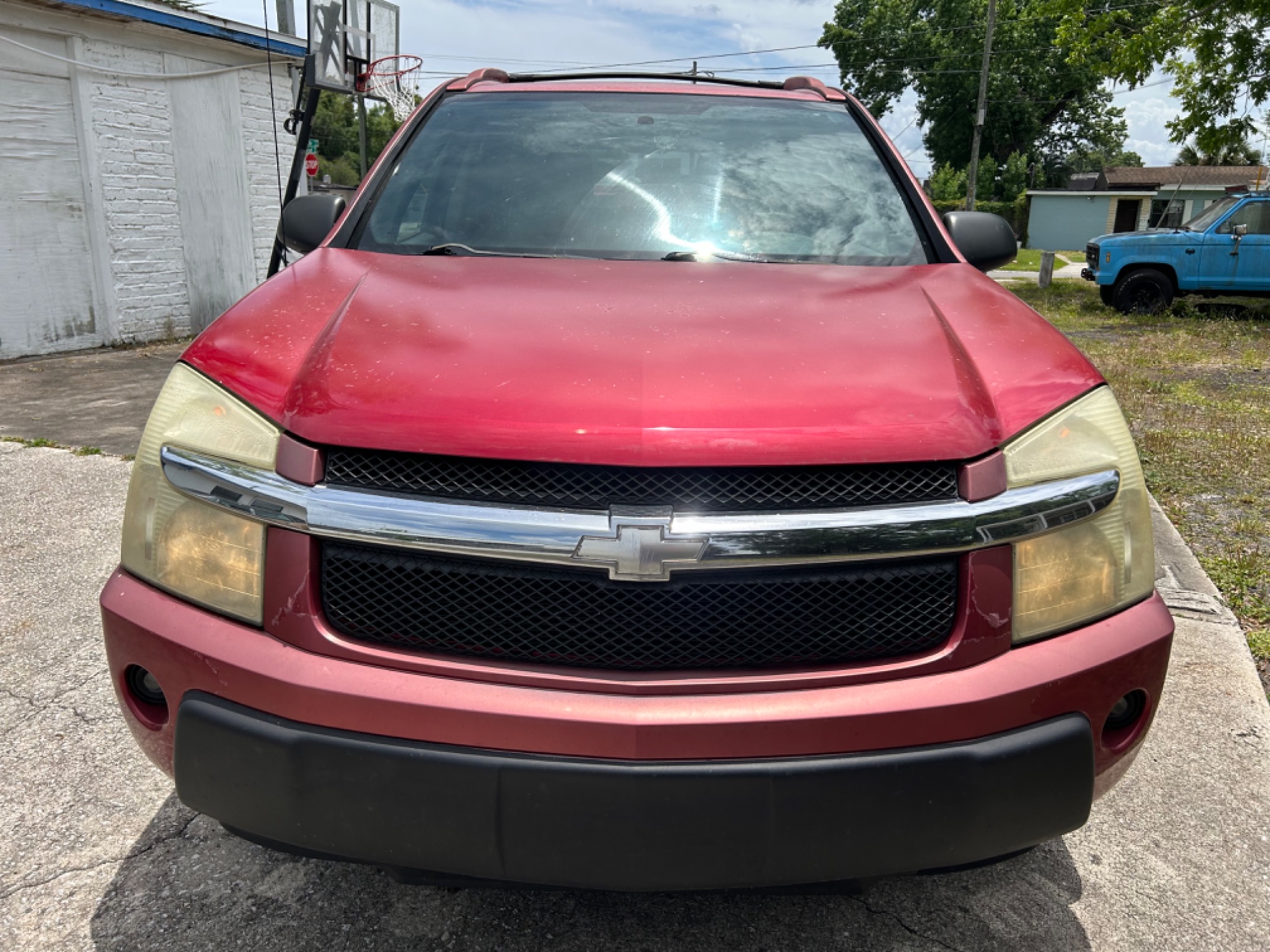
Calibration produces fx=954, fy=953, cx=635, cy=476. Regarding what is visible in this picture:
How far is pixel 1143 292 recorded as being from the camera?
611 inches

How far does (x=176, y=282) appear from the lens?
10.8 metres

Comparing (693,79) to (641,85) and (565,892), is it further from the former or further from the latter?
(565,892)

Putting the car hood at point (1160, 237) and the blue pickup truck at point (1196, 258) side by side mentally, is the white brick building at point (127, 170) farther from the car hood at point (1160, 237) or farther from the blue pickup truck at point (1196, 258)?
the blue pickup truck at point (1196, 258)

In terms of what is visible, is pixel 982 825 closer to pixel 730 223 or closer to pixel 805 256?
pixel 805 256

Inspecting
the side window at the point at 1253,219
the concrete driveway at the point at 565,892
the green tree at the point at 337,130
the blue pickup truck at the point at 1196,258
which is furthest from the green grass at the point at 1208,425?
the green tree at the point at 337,130

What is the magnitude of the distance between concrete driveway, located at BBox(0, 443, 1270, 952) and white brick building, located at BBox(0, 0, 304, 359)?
286 inches

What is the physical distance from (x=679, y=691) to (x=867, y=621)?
0.33 meters

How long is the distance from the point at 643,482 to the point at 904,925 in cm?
120

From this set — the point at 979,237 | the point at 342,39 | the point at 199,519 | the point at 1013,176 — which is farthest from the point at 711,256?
the point at 1013,176

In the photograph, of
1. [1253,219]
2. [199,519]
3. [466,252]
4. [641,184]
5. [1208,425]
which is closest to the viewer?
[199,519]

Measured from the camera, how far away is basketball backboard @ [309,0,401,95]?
22.8 feet

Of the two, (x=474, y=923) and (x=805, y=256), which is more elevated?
(x=805, y=256)

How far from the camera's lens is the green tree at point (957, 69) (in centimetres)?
5059

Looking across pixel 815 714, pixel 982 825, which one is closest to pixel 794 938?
pixel 982 825
